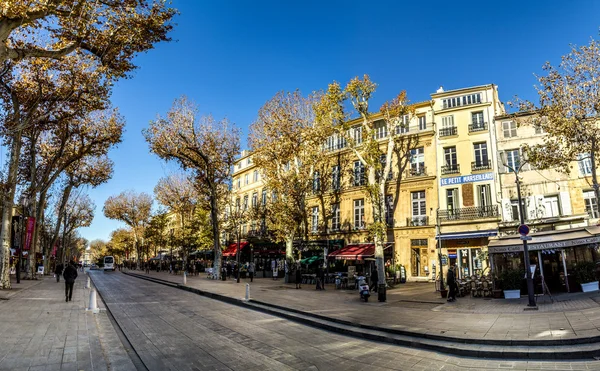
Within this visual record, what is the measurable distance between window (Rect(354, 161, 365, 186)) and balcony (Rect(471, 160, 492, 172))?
876 centimetres

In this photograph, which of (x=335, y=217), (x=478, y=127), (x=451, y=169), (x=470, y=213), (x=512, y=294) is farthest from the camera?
(x=335, y=217)

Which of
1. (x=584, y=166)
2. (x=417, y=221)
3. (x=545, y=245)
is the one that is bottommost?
(x=545, y=245)

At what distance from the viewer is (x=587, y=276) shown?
575 inches

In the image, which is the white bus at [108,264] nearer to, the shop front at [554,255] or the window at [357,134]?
the window at [357,134]

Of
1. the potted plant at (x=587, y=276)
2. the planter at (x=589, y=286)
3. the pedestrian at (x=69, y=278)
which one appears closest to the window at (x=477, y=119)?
the potted plant at (x=587, y=276)

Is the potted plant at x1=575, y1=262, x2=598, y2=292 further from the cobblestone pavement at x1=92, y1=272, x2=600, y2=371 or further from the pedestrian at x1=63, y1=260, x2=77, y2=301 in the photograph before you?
the pedestrian at x1=63, y1=260, x2=77, y2=301

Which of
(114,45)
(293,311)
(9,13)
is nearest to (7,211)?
(114,45)

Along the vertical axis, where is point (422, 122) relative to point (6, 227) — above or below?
above

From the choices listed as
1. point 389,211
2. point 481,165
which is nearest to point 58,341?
point 389,211

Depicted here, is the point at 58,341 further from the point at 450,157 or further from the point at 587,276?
the point at 450,157

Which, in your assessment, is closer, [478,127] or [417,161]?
[478,127]

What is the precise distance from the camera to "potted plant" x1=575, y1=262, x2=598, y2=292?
14.4m

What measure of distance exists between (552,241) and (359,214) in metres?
16.8

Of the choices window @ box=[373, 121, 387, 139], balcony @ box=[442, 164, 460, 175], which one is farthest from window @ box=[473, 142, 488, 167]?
window @ box=[373, 121, 387, 139]
